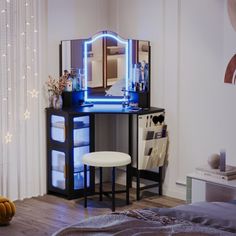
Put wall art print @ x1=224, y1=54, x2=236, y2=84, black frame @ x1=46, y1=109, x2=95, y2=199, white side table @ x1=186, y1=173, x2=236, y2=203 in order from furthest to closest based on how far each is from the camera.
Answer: black frame @ x1=46, y1=109, x2=95, y2=199 → wall art print @ x1=224, y1=54, x2=236, y2=84 → white side table @ x1=186, y1=173, x2=236, y2=203

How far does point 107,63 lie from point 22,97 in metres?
0.94

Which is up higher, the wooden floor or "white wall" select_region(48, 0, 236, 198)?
"white wall" select_region(48, 0, 236, 198)

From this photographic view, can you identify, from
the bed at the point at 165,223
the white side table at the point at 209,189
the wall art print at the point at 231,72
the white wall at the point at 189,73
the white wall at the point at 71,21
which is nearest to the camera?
the bed at the point at 165,223

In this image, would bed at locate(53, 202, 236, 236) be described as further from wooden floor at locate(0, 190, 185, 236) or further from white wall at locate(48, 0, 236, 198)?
white wall at locate(48, 0, 236, 198)

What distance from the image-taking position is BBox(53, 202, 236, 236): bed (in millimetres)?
2535

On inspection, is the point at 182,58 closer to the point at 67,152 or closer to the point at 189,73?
the point at 189,73

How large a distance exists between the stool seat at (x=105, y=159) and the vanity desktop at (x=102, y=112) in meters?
0.29

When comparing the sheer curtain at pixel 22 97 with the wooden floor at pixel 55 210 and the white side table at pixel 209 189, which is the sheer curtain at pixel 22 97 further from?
the white side table at pixel 209 189

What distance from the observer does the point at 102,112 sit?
493 cm

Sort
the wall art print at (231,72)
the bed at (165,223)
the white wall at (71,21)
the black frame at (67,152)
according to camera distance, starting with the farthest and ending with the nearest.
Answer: the white wall at (71,21) → the black frame at (67,152) → the wall art print at (231,72) → the bed at (165,223)

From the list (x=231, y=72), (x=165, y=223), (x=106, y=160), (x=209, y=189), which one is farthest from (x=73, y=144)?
(x=165, y=223)

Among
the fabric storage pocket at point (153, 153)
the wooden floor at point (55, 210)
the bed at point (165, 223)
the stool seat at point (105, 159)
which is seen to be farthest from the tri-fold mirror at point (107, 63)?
the bed at point (165, 223)

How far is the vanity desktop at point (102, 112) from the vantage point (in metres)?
4.92

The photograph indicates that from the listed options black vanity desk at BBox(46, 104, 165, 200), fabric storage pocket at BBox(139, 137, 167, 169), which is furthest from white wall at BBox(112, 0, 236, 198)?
black vanity desk at BBox(46, 104, 165, 200)
